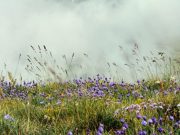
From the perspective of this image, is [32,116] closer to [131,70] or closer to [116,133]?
[116,133]

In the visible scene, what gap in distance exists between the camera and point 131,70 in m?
11.0

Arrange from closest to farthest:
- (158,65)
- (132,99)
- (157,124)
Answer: (157,124)
(132,99)
(158,65)

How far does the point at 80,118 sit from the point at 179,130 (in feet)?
5.66

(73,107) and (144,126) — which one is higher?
(73,107)

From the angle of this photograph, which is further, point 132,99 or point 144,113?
point 132,99

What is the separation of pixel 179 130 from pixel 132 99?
302cm

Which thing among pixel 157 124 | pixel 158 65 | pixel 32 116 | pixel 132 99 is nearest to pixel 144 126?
pixel 157 124

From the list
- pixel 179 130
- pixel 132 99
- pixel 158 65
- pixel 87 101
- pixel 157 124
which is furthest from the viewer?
pixel 158 65

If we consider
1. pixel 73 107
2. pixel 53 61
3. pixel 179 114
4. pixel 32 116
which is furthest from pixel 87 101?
pixel 53 61

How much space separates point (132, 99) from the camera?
8930 millimetres

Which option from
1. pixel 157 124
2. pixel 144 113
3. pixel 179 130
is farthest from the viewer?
pixel 144 113

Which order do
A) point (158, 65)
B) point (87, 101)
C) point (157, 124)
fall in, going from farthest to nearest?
1. point (158, 65)
2. point (87, 101)
3. point (157, 124)

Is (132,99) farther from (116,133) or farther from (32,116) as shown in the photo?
(116,133)

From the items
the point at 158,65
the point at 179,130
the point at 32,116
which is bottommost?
the point at 179,130
